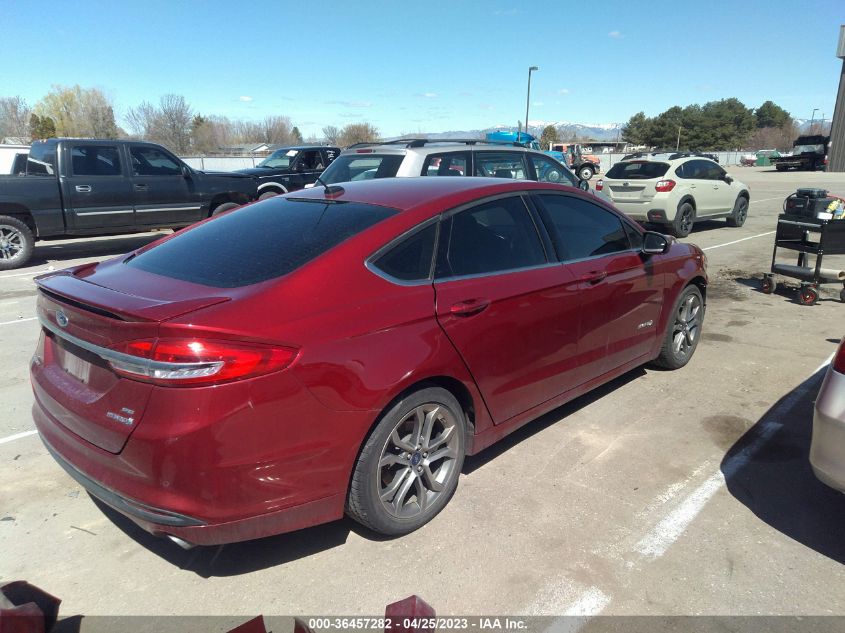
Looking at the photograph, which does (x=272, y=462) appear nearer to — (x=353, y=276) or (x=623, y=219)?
(x=353, y=276)

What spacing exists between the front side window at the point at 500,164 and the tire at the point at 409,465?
17.3 feet

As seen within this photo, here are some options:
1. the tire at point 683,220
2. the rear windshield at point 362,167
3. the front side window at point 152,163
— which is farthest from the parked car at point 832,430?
the front side window at point 152,163

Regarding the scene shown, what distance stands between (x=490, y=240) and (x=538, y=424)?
4.96 ft

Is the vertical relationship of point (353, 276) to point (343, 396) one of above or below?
above

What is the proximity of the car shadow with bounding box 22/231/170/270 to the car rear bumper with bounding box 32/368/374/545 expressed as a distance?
9.47 m

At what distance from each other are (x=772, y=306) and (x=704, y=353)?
8.16 ft

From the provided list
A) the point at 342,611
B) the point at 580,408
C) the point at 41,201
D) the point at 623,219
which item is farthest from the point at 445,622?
the point at 41,201

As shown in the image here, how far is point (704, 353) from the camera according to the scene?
5746 millimetres

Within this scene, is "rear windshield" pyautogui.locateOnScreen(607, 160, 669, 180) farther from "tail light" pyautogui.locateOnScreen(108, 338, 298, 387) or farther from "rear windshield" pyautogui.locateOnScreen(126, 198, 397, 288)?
"tail light" pyautogui.locateOnScreen(108, 338, 298, 387)

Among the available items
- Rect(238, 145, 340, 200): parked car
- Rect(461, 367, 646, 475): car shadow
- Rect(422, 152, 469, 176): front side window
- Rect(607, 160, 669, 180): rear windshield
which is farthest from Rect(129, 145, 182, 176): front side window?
Rect(461, 367, 646, 475): car shadow

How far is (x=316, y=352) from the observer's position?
8.04 feet

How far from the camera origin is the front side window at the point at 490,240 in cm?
318

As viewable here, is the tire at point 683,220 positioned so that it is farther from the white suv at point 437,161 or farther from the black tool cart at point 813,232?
the white suv at point 437,161

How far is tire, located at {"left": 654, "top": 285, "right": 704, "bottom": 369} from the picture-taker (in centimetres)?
497
